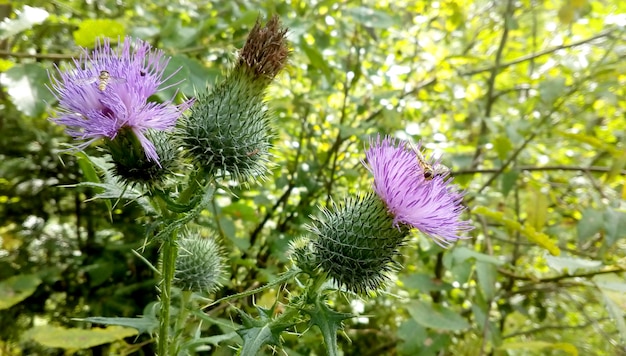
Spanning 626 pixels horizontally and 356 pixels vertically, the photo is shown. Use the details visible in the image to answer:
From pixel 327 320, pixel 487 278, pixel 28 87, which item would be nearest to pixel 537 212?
pixel 487 278

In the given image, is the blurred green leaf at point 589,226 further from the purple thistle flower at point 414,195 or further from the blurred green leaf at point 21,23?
the blurred green leaf at point 21,23

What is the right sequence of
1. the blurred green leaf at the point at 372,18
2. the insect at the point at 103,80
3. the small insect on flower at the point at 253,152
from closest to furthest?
the insect at the point at 103,80
the small insect on flower at the point at 253,152
the blurred green leaf at the point at 372,18

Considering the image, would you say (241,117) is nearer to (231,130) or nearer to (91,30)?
(231,130)

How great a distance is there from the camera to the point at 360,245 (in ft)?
6.12

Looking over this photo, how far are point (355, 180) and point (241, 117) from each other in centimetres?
149

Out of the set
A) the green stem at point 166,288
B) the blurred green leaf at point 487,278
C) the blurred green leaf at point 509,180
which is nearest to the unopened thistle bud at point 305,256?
the green stem at point 166,288

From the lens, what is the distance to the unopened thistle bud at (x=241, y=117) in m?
1.89

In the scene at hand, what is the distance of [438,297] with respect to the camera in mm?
3637

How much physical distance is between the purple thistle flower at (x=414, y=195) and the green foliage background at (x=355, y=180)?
1.80 feet

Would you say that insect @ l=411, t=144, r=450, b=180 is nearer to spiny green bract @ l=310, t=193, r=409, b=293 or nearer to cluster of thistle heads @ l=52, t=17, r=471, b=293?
cluster of thistle heads @ l=52, t=17, r=471, b=293

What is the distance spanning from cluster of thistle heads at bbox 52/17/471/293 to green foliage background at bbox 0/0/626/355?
419 millimetres

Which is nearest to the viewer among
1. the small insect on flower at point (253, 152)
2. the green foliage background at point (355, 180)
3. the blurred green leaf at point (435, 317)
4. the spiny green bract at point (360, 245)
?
the spiny green bract at point (360, 245)

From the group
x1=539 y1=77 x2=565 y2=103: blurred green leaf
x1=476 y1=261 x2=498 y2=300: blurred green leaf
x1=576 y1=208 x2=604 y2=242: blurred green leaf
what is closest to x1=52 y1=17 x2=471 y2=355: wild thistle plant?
x1=476 y1=261 x2=498 y2=300: blurred green leaf

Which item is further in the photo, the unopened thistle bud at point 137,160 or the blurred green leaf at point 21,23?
the blurred green leaf at point 21,23
